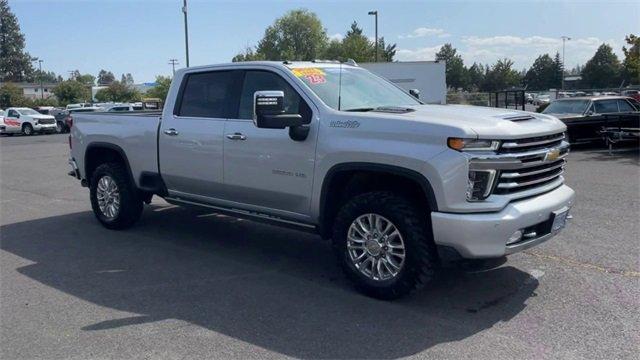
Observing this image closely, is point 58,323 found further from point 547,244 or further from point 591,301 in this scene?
point 547,244

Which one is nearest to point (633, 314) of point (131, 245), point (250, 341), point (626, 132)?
point (250, 341)

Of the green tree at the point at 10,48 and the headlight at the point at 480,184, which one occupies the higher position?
the green tree at the point at 10,48

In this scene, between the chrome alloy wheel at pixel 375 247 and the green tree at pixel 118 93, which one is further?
the green tree at pixel 118 93

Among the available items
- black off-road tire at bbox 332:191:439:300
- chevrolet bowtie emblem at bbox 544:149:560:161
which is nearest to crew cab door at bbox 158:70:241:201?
black off-road tire at bbox 332:191:439:300

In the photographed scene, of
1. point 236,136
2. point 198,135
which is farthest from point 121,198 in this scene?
point 236,136

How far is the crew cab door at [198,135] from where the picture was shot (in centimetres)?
622

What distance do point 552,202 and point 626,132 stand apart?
12360 mm

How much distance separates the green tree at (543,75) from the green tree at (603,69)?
5428 millimetres

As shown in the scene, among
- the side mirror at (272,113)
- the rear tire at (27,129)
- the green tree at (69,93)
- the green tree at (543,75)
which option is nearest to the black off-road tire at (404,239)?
the side mirror at (272,113)

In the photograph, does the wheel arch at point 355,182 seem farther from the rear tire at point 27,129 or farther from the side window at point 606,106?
the rear tire at point 27,129

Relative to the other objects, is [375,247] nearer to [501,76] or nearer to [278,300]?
[278,300]

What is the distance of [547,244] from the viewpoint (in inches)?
258

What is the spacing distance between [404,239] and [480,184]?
2.39 ft

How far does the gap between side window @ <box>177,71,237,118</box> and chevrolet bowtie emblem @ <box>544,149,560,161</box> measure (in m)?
3.05
